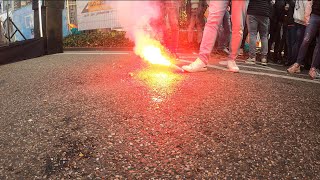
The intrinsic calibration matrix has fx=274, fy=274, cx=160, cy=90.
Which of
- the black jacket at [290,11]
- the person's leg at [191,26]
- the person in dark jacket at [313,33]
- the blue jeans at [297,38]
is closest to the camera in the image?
the person in dark jacket at [313,33]

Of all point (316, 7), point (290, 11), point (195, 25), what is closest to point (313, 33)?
point (316, 7)

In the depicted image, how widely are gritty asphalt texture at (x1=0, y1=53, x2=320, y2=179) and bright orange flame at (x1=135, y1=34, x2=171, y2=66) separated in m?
1.34

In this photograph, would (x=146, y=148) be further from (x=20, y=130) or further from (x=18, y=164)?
(x=20, y=130)

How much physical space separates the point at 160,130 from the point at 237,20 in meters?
2.57

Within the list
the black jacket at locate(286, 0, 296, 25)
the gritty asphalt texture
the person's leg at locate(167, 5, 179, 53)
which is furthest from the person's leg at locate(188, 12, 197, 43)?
the gritty asphalt texture

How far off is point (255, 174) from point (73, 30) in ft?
45.4

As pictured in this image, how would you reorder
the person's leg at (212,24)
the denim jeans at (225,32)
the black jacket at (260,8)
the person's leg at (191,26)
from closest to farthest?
the person's leg at (212,24) → the black jacket at (260,8) → the denim jeans at (225,32) → the person's leg at (191,26)

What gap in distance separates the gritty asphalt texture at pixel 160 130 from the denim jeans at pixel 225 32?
3357 millimetres

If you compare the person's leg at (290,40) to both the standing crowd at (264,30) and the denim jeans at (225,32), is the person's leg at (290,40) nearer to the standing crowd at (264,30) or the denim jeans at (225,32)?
the standing crowd at (264,30)

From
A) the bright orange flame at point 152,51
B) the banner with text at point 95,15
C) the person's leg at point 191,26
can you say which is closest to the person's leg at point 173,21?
the bright orange flame at point 152,51

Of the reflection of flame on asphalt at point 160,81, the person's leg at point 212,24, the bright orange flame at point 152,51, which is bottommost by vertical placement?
the reflection of flame on asphalt at point 160,81

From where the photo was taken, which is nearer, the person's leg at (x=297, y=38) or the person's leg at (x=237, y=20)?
the person's leg at (x=237, y=20)

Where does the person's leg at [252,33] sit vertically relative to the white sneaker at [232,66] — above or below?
above

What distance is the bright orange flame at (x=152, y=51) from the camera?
15.2ft
